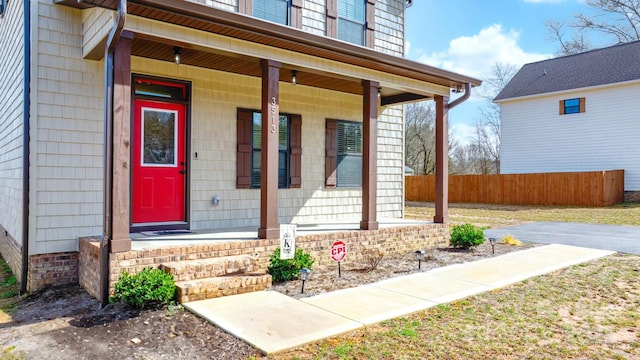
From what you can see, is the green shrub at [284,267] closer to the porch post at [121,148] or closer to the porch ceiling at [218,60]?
the porch post at [121,148]

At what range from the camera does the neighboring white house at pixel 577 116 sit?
18406mm

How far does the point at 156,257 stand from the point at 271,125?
218 centimetres

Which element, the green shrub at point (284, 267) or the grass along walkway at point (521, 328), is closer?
the grass along walkway at point (521, 328)

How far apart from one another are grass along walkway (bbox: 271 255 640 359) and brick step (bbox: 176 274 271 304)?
162cm

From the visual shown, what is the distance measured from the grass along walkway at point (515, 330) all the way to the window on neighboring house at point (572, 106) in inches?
664

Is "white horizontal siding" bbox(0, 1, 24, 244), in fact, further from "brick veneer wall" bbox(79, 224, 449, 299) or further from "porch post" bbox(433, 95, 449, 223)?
"porch post" bbox(433, 95, 449, 223)

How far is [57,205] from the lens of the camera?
556cm

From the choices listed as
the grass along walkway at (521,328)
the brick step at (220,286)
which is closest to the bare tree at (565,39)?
the grass along walkway at (521,328)

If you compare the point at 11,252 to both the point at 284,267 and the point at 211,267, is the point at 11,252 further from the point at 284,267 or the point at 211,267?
the point at 284,267

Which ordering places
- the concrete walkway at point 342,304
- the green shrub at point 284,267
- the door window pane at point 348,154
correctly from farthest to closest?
the door window pane at point 348,154, the green shrub at point 284,267, the concrete walkway at point 342,304

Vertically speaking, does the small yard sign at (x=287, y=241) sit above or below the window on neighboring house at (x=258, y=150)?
below

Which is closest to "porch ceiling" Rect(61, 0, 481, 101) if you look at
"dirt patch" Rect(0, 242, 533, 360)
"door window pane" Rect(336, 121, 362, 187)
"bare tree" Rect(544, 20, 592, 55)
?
"door window pane" Rect(336, 121, 362, 187)

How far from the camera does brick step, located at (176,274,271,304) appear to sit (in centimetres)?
461

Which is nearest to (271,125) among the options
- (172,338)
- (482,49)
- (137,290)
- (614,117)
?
(137,290)
